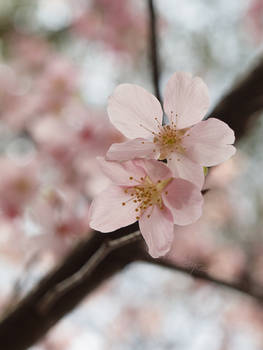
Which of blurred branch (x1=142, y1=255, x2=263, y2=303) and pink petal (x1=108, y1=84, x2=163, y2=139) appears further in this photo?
blurred branch (x1=142, y1=255, x2=263, y2=303)

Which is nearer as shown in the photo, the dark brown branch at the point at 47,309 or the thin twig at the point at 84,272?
the thin twig at the point at 84,272

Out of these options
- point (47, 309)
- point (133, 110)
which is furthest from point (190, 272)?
point (47, 309)

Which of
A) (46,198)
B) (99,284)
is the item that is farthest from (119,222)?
(46,198)

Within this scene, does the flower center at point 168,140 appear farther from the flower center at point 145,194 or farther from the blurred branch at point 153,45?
the blurred branch at point 153,45

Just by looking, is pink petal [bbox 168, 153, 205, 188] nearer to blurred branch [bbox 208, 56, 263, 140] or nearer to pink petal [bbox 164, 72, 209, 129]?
pink petal [bbox 164, 72, 209, 129]

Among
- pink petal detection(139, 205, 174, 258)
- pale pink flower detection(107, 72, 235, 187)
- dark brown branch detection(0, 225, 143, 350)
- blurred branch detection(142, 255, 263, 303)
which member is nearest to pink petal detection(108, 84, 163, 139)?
pale pink flower detection(107, 72, 235, 187)

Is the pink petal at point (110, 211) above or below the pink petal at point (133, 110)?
below

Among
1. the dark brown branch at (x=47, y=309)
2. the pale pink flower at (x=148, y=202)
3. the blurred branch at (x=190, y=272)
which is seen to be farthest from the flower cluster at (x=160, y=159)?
the dark brown branch at (x=47, y=309)

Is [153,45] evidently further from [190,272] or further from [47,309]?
[47,309]
